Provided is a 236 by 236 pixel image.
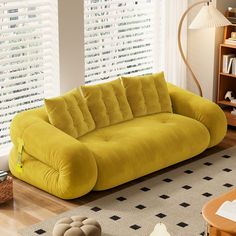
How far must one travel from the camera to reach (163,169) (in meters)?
5.50

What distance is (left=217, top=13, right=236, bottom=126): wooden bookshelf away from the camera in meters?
6.64

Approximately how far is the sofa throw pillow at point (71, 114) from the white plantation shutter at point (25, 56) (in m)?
0.44

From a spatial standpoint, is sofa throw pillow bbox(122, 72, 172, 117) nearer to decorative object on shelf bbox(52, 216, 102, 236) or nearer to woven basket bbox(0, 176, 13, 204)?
woven basket bbox(0, 176, 13, 204)

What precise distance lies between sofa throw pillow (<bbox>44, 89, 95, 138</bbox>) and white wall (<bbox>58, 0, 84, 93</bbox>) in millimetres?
355

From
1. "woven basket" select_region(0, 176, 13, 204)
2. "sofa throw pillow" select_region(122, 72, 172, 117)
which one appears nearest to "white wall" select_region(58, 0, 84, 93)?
"sofa throw pillow" select_region(122, 72, 172, 117)

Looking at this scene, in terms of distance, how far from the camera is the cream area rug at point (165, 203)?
4.34 meters

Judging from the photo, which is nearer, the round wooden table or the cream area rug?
the round wooden table

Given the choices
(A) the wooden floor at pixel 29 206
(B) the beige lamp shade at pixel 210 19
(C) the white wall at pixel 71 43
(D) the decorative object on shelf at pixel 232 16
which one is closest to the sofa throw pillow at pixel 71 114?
(C) the white wall at pixel 71 43

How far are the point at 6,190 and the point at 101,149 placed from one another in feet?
2.64

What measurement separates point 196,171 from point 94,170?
113cm

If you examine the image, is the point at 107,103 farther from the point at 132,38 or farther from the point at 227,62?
the point at 227,62

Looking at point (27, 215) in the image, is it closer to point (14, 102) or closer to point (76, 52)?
point (14, 102)

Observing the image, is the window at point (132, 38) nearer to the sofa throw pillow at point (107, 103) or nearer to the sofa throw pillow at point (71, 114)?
Result: the sofa throw pillow at point (107, 103)

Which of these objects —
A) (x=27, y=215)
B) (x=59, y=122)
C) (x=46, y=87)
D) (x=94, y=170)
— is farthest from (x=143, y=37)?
(x=27, y=215)
